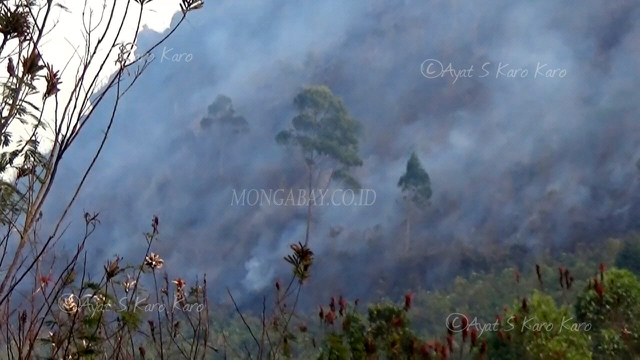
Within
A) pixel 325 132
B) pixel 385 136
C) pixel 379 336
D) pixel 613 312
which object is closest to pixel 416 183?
pixel 385 136

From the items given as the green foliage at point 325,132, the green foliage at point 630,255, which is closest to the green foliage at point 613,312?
the green foliage at point 630,255

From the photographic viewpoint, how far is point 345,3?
136 inches

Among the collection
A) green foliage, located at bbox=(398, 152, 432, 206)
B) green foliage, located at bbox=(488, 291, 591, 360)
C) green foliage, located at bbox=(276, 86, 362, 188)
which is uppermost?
green foliage, located at bbox=(276, 86, 362, 188)

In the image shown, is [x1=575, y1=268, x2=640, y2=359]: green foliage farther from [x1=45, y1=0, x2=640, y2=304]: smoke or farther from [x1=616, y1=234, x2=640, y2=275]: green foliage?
[x1=45, y1=0, x2=640, y2=304]: smoke

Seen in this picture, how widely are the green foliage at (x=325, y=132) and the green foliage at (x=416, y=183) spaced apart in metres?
0.24

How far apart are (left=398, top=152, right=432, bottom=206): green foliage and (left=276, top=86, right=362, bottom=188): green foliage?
0.24m

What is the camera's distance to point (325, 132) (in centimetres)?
317

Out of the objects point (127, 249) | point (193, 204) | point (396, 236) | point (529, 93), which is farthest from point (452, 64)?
point (127, 249)

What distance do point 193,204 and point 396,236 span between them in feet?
3.59

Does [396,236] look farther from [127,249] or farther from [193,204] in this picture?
[127,249]

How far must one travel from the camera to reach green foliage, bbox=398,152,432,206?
2.94 m

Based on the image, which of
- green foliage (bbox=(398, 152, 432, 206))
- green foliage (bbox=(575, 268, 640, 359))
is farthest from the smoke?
green foliage (bbox=(575, 268, 640, 359))

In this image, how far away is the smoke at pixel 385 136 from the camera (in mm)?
2738

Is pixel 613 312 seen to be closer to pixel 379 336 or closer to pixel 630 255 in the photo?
pixel 630 255
